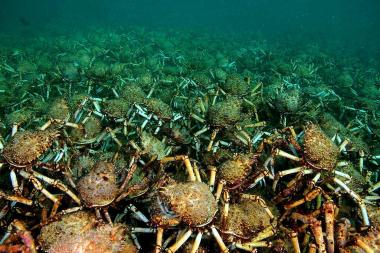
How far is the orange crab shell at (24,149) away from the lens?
3.76m

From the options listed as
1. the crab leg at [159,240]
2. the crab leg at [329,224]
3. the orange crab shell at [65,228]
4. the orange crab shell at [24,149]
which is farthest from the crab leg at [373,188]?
the orange crab shell at [24,149]

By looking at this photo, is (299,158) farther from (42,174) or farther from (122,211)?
(42,174)

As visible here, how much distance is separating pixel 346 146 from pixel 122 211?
12.6ft

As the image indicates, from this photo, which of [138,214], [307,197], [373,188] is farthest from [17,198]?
[373,188]

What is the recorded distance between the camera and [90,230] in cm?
291

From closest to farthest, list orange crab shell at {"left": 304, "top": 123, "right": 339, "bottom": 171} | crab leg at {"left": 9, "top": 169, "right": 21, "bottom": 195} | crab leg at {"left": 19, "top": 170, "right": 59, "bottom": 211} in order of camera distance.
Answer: crab leg at {"left": 19, "top": 170, "right": 59, "bottom": 211} < crab leg at {"left": 9, "top": 169, "right": 21, "bottom": 195} < orange crab shell at {"left": 304, "top": 123, "right": 339, "bottom": 171}

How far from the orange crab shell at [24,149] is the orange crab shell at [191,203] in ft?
5.95

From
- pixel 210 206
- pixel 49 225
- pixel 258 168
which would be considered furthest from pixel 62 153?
pixel 258 168

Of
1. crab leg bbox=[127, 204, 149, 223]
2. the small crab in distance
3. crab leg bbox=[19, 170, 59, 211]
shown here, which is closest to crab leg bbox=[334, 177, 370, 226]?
the small crab in distance

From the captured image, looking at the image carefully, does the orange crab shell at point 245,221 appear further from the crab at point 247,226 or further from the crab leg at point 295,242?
the crab leg at point 295,242

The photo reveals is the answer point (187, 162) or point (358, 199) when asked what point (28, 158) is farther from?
point (358, 199)

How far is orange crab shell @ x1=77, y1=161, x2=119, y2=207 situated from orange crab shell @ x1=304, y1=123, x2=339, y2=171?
8.36ft

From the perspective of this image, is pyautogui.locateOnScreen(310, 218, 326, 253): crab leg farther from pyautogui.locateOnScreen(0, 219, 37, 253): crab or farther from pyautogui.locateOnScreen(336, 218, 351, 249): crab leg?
pyautogui.locateOnScreen(0, 219, 37, 253): crab

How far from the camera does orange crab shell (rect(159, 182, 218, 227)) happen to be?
3035mm
